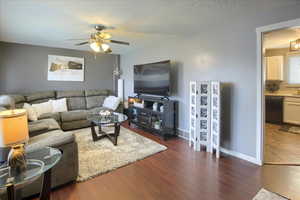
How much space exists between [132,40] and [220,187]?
11.5ft

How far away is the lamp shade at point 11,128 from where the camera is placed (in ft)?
4.42

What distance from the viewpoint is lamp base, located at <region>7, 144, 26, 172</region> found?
4.78 ft

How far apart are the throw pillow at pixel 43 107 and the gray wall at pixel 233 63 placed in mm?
3467

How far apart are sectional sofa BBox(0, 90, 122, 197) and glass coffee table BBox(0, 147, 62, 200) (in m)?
0.19

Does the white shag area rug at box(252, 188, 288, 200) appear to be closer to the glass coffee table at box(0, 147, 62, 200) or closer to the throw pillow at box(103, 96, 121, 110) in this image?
the glass coffee table at box(0, 147, 62, 200)

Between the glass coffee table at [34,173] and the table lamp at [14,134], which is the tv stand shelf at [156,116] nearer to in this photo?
the glass coffee table at [34,173]

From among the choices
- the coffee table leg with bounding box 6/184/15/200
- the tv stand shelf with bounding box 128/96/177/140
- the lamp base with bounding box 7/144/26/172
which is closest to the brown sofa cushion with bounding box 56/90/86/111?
the tv stand shelf with bounding box 128/96/177/140

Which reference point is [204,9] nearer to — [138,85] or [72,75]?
[138,85]

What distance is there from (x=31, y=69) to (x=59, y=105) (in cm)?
132

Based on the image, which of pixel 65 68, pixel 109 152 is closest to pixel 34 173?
pixel 109 152

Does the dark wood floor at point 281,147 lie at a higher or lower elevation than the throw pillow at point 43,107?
lower

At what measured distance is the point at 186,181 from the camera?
222cm

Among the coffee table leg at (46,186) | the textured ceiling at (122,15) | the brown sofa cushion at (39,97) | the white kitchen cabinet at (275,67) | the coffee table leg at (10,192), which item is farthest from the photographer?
the white kitchen cabinet at (275,67)

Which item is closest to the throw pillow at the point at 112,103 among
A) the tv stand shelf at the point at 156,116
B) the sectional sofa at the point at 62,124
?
the sectional sofa at the point at 62,124
